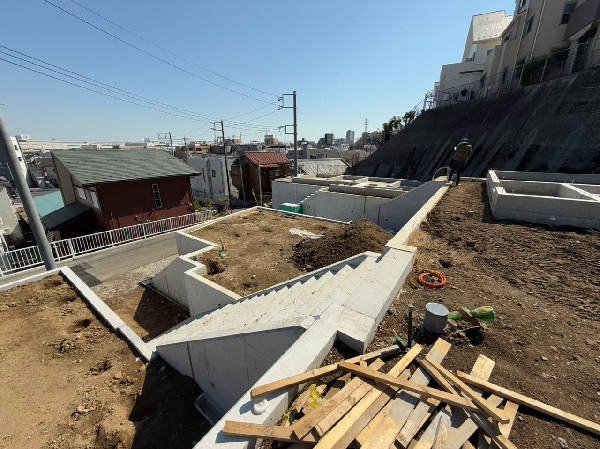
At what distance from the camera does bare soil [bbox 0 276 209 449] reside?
4.36m

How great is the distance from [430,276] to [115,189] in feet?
63.7

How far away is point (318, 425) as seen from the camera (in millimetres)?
2197

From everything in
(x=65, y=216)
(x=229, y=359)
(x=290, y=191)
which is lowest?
(x=65, y=216)

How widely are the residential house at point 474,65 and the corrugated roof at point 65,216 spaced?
37.9 metres

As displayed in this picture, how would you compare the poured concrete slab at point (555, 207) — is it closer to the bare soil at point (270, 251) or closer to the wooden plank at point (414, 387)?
the bare soil at point (270, 251)

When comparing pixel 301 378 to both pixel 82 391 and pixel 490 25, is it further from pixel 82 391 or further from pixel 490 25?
pixel 490 25

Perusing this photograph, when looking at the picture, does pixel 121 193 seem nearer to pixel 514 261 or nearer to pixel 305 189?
pixel 305 189

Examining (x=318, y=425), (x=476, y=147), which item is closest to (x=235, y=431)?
(x=318, y=425)

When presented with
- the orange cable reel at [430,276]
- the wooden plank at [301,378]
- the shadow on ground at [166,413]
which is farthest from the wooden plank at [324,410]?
the shadow on ground at [166,413]

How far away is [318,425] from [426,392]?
1114 millimetres

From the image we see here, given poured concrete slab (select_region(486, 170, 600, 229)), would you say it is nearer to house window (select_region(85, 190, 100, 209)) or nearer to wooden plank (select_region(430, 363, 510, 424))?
wooden plank (select_region(430, 363, 510, 424))

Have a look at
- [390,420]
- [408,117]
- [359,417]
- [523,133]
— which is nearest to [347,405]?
[359,417]

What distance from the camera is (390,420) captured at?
91.3 inches

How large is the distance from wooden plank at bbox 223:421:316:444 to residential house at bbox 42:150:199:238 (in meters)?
18.7
